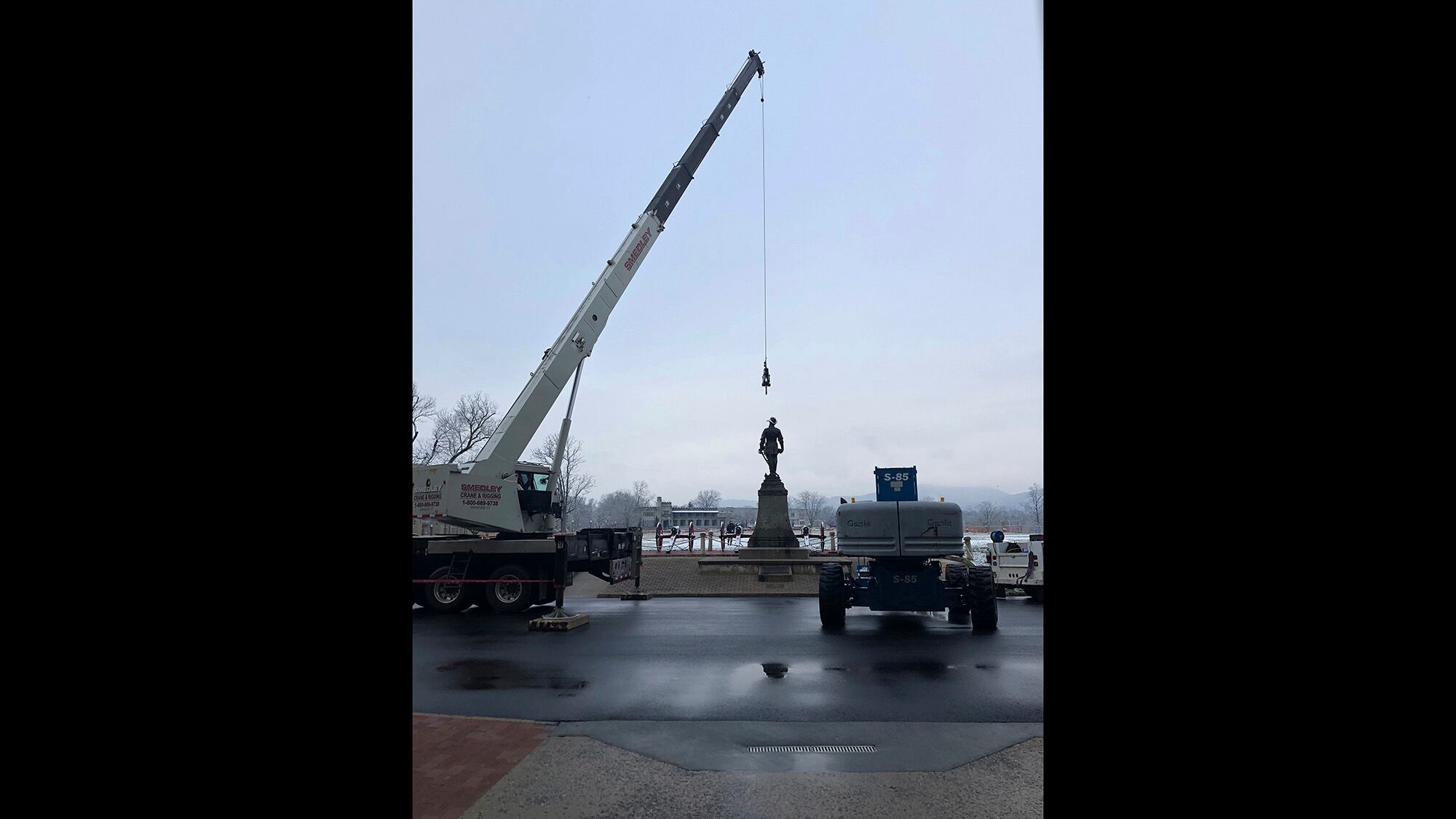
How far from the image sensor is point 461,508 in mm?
15227

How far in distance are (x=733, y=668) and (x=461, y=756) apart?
443 cm

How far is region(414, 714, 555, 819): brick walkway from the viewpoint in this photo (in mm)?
5293

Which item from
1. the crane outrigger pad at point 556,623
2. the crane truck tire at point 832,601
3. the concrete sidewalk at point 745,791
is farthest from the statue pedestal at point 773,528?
the concrete sidewalk at point 745,791

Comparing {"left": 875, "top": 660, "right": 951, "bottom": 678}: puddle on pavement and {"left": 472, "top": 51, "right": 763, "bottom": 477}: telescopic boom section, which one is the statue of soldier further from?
{"left": 875, "top": 660, "right": 951, "bottom": 678}: puddle on pavement

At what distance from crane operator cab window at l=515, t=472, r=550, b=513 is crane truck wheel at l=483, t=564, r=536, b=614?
1.49m

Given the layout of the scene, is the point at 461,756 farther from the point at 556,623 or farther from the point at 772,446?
the point at 772,446

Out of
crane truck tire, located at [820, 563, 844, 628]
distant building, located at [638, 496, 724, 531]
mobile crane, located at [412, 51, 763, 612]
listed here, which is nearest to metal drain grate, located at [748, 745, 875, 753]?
crane truck tire, located at [820, 563, 844, 628]

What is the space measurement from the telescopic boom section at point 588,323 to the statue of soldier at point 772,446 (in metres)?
7.71

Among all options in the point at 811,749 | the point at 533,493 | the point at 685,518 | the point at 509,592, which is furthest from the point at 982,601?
the point at 685,518

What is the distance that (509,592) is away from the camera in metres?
15.7

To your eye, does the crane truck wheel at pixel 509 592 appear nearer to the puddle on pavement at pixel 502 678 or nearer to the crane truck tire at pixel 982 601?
the puddle on pavement at pixel 502 678

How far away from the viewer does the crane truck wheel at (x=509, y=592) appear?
51.0ft

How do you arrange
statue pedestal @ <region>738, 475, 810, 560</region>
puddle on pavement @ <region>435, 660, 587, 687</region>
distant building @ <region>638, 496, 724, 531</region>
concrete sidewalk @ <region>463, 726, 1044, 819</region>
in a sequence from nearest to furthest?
concrete sidewalk @ <region>463, 726, 1044, 819</region> → puddle on pavement @ <region>435, 660, 587, 687</region> → statue pedestal @ <region>738, 475, 810, 560</region> → distant building @ <region>638, 496, 724, 531</region>
